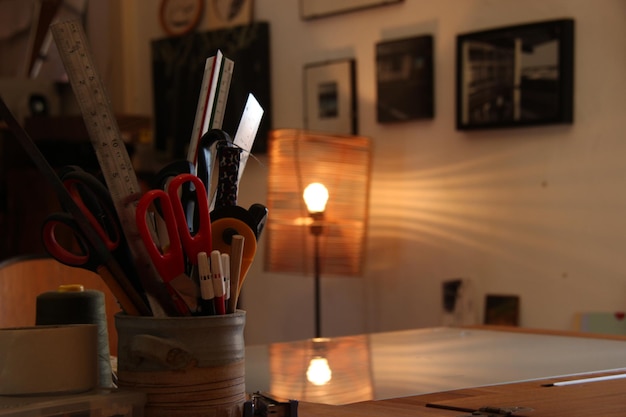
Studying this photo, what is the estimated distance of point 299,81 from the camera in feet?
9.99

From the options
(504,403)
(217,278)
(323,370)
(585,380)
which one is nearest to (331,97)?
(323,370)

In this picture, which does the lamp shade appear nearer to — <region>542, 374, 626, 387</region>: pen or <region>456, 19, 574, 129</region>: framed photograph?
<region>456, 19, 574, 129</region>: framed photograph

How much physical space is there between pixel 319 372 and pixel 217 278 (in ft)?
1.32

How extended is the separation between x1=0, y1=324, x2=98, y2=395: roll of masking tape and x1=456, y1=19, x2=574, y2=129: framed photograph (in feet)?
6.16

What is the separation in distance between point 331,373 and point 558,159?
151 centimetres

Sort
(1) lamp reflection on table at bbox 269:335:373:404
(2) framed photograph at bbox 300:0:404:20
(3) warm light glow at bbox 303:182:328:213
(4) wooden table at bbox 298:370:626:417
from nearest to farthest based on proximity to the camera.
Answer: (4) wooden table at bbox 298:370:626:417 → (1) lamp reflection on table at bbox 269:335:373:404 → (3) warm light glow at bbox 303:182:328:213 → (2) framed photograph at bbox 300:0:404:20

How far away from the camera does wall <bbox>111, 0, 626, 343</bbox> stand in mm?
2322

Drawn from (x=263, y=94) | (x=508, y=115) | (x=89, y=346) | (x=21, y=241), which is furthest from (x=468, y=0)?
(x=89, y=346)

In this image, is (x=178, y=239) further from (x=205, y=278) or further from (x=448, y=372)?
(x=448, y=372)

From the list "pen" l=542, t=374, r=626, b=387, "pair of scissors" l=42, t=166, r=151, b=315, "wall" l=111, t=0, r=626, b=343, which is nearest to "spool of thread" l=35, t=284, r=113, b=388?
"pair of scissors" l=42, t=166, r=151, b=315

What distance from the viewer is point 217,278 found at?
0.69 metres

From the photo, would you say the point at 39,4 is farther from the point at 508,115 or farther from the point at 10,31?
the point at 508,115

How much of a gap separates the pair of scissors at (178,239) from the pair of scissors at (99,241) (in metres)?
0.03

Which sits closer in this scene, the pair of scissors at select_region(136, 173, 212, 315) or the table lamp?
the pair of scissors at select_region(136, 173, 212, 315)
